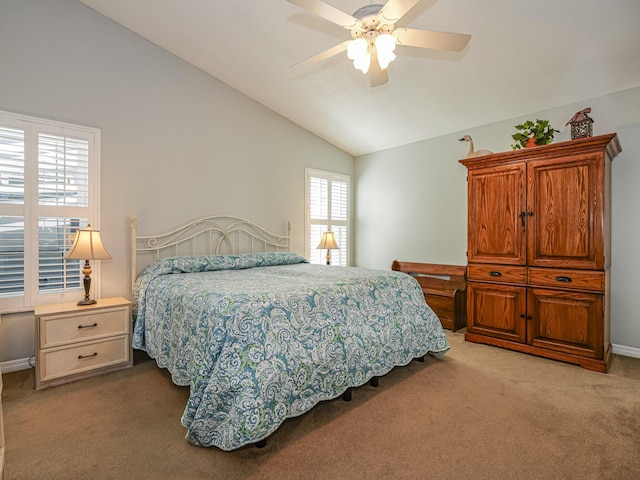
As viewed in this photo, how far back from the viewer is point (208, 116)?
383cm

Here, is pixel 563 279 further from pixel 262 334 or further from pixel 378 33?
pixel 262 334

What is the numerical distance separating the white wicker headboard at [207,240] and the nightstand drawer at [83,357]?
72 cm

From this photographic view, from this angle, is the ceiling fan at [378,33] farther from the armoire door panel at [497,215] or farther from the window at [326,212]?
the window at [326,212]

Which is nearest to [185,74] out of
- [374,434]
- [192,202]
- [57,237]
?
[192,202]

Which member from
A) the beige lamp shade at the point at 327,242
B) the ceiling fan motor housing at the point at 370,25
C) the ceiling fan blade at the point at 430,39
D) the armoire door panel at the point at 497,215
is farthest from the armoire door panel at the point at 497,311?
the ceiling fan motor housing at the point at 370,25

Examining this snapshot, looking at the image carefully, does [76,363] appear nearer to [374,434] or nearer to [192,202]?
[192,202]

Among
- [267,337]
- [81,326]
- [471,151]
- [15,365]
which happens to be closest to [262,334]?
[267,337]

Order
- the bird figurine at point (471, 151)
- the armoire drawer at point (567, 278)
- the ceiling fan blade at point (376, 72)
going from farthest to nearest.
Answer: the bird figurine at point (471, 151)
the armoire drawer at point (567, 278)
the ceiling fan blade at point (376, 72)

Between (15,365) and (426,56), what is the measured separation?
14.5 ft

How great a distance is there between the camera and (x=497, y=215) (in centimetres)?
333

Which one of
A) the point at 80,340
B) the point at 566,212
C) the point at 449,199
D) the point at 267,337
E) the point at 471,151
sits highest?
the point at 471,151

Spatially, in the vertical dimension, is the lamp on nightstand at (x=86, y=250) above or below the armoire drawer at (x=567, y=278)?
above

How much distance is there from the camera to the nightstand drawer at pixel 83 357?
7.93ft

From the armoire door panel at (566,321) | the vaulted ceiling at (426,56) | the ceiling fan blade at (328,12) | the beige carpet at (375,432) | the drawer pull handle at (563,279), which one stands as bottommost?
the beige carpet at (375,432)
